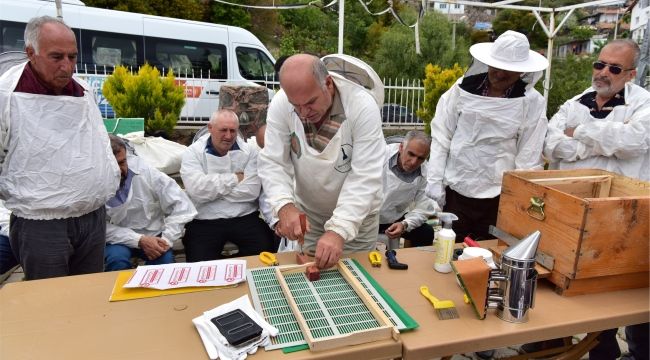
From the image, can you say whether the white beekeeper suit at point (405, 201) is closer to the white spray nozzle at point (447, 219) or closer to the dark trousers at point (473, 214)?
the dark trousers at point (473, 214)

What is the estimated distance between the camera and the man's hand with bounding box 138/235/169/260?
2.94 metres

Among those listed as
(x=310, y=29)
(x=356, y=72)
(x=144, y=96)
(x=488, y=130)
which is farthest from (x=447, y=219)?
(x=310, y=29)

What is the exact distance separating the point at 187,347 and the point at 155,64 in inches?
400

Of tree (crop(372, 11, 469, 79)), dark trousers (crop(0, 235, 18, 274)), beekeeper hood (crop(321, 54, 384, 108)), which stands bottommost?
dark trousers (crop(0, 235, 18, 274))

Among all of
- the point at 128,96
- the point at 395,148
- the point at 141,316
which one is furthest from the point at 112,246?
the point at 128,96

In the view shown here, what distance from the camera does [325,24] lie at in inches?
861

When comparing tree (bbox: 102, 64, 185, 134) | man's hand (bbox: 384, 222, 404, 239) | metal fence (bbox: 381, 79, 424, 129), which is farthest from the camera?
metal fence (bbox: 381, 79, 424, 129)

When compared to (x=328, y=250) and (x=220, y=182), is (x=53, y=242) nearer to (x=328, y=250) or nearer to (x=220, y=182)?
(x=220, y=182)

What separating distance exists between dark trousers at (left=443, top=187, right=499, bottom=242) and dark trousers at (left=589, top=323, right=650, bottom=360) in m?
0.81

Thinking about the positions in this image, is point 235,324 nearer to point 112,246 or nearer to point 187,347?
point 187,347

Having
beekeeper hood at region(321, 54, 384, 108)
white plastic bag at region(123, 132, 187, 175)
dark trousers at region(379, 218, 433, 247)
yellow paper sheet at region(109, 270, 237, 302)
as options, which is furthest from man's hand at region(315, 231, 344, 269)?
white plastic bag at region(123, 132, 187, 175)

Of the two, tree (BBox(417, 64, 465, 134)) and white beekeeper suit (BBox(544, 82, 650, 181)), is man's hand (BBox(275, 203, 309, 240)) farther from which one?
tree (BBox(417, 64, 465, 134))

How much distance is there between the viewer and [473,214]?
2.72 metres

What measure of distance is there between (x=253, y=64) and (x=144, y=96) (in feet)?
16.4
